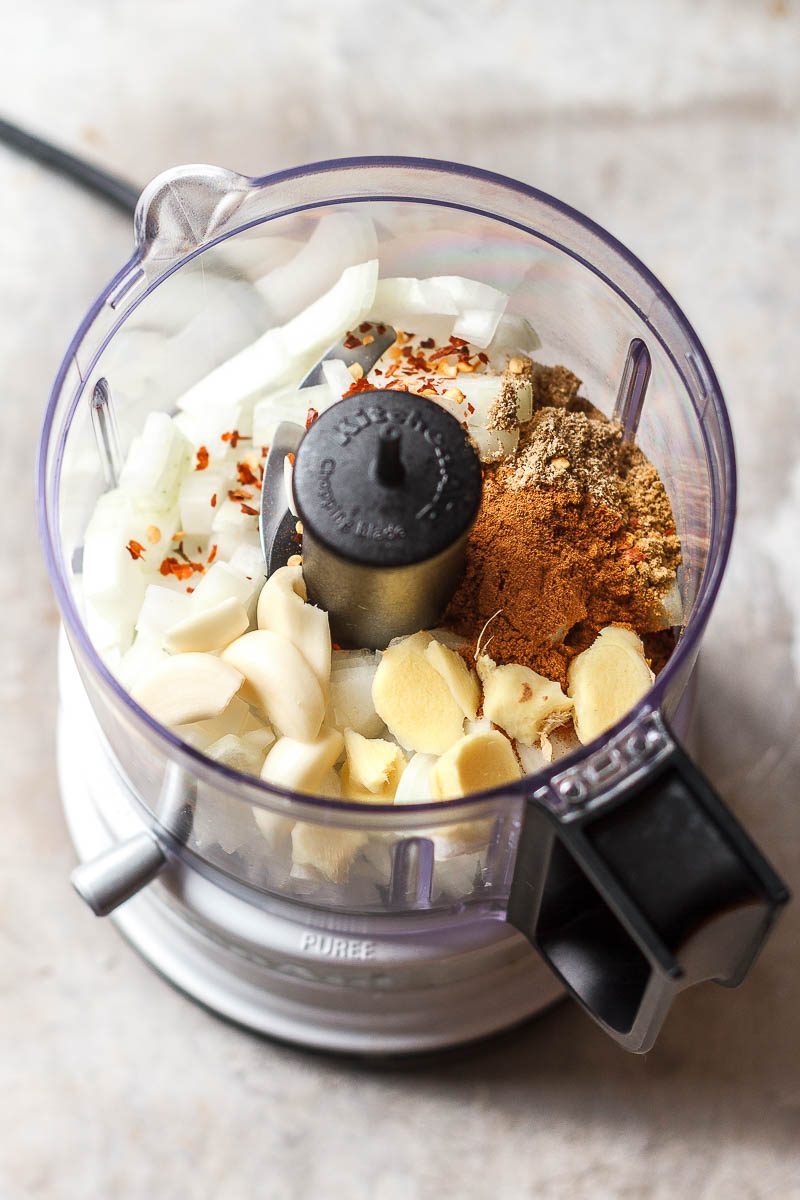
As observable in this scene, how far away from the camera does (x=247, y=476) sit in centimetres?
74

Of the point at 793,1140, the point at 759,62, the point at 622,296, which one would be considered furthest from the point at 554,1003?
the point at 759,62

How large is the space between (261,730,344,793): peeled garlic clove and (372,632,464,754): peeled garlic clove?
0.11 ft

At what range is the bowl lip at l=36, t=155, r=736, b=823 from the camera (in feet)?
1.83

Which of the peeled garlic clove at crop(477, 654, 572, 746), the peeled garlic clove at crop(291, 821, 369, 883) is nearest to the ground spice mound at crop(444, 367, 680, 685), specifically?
the peeled garlic clove at crop(477, 654, 572, 746)

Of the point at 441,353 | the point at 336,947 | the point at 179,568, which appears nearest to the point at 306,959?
the point at 336,947

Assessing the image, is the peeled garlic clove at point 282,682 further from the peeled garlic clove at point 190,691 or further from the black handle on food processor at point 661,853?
the black handle on food processor at point 661,853

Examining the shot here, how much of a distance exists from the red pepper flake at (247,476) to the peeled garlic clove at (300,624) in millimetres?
94

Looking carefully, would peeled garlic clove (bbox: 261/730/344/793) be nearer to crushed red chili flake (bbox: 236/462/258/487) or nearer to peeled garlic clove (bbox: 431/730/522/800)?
peeled garlic clove (bbox: 431/730/522/800)

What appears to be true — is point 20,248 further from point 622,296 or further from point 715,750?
point 715,750

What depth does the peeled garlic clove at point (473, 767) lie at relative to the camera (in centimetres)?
61

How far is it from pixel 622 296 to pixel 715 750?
1.01 ft

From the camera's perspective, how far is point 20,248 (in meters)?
0.96

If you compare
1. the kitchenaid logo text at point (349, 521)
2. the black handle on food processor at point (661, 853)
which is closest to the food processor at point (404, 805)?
the black handle on food processor at point (661, 853)

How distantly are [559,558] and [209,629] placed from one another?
18 centimetres
